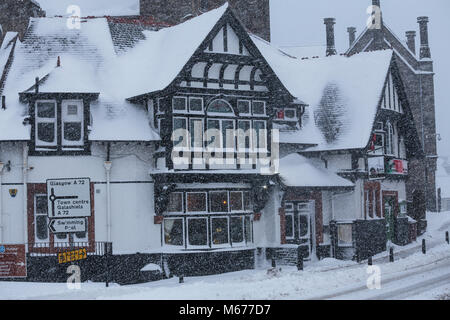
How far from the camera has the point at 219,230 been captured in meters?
26.6

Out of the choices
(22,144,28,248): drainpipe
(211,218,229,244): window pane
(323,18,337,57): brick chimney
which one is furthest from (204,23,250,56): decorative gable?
(323,18,337,57): brick chimney

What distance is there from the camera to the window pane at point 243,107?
26625 millimetres

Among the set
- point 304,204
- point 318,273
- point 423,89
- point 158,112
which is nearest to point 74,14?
point 158,112

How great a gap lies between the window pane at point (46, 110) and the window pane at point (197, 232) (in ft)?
21.0

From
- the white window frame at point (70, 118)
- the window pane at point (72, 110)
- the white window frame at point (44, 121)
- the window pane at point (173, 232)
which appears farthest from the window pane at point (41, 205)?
the window pane at point (173, 232)

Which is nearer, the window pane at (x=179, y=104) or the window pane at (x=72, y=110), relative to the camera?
the window pane at (x=72, y=110)

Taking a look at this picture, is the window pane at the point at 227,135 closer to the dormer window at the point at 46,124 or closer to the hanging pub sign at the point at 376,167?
the dormer window at the point at 46,124

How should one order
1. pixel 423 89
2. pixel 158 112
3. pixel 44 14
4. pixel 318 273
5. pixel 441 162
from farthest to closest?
pixel 441 162 → pixel 423 89 → pixel 44 14 → pixel 158 112 → pixel 318 273

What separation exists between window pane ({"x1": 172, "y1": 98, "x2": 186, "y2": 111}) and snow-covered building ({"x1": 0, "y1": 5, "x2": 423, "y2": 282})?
37 mm

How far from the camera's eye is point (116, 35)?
95.2ft

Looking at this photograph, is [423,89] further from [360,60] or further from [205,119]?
[205,119]

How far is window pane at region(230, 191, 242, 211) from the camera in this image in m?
27.0

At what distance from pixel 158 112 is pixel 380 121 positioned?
11510mm

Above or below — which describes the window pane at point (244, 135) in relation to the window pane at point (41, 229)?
above
